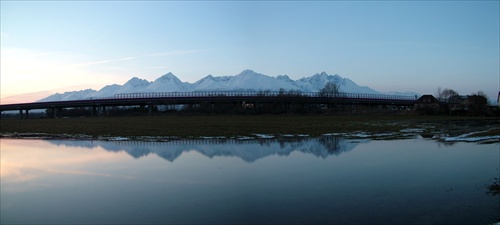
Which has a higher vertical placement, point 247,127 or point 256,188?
point 256,188

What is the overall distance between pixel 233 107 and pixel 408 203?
12749cm

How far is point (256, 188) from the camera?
Answer: 42.3 feet

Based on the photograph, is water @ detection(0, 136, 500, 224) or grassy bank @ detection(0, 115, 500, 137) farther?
grassy bank @ detection(0, 115, 500, 137)

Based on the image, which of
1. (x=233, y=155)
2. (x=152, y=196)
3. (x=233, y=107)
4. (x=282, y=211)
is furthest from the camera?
(x=233, y=107)

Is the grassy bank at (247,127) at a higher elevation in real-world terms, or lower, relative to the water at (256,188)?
lower

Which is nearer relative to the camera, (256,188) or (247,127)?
(256,188)

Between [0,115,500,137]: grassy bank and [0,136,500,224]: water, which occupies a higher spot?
[0,136,500,224]: water

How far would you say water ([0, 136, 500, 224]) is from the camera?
9.97 metres

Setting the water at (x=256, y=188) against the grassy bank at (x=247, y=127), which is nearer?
the water at (x=256, y=188)

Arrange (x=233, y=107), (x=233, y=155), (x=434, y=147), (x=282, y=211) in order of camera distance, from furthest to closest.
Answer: (x=233, y=107) < (x=434, y=147) < (x=233, y=155) < (x=282, y=211)

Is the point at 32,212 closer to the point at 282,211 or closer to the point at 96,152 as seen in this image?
the point at 282,211

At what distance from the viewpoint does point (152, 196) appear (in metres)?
12.2

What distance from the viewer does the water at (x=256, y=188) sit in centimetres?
997

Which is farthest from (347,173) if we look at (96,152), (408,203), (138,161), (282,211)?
(96,152)
